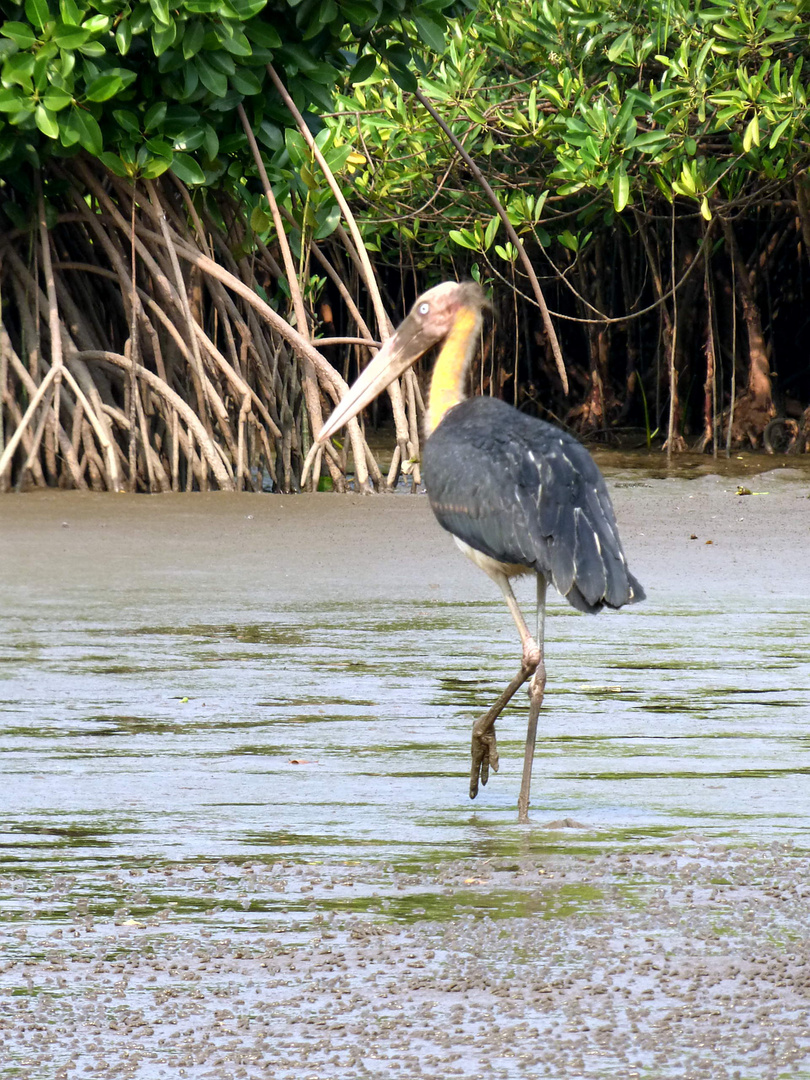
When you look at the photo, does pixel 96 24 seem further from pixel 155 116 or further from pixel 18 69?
pixel 155 116

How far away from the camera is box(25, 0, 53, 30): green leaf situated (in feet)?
32.0

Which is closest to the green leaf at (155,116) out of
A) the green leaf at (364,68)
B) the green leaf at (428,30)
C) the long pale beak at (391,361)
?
the green leaf at (364,68)

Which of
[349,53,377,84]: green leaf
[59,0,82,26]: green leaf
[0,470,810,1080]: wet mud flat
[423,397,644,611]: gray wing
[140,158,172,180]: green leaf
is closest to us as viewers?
[0,470,810,1080]: wet mud flat

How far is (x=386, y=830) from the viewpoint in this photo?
14.8ft

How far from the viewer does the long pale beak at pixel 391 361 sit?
6047 millimetres

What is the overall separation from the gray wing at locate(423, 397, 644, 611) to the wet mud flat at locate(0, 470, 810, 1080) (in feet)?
1.76

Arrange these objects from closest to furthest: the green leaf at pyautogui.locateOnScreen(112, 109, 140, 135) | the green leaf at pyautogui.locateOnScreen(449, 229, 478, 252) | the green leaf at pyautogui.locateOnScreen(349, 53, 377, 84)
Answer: the green leaf at pyautogui.locateOnScreen(112, 109, 140, 135), the green leaf at pyautogui.locateOnScreen(349, 53, 377, 84), the green leaf at pyautogui.locateOnScreen(449, 229, 478, 252)

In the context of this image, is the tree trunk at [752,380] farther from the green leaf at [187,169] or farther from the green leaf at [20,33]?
the green leaf at [20,33]

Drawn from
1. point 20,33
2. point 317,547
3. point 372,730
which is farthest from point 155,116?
point 372,730

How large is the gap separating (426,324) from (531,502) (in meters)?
1.13

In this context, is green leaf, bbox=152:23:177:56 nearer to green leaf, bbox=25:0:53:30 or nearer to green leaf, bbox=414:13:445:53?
green leaf, bbox=25:0:53:30

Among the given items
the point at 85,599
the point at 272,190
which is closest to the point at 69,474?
the point at 272,190

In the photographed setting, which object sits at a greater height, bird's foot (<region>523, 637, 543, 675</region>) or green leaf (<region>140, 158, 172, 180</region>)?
green leaf (<region>140, 158, 172, 180</region>)

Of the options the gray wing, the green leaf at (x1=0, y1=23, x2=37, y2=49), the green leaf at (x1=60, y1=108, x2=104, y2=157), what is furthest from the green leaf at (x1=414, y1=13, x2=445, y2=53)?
the gray wing
